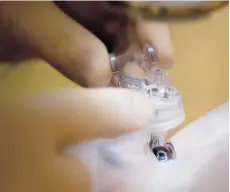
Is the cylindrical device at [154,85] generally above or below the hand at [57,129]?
above

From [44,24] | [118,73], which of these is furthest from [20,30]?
[118,73]

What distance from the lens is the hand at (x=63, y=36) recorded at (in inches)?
25.4

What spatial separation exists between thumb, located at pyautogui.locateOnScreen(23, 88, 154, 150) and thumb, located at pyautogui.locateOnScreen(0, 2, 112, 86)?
0.02 meters

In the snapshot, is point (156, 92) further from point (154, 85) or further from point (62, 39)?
point (62, 39)

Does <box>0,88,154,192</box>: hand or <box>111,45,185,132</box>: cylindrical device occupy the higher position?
<box>111,45,185,132</box>: cylindrical device

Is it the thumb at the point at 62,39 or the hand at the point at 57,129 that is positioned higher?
the thumb at the point at 62,39

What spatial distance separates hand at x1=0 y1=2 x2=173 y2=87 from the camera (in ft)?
2.11

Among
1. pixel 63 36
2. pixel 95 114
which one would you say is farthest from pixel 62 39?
pixel 95 114

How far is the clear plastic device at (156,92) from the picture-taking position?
66 centimetres

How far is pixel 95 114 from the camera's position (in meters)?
0.65

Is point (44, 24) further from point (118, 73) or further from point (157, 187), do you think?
point (157, 187)

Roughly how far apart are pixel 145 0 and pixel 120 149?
21 centimetres

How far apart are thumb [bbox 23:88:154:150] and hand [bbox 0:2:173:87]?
0.9 inches

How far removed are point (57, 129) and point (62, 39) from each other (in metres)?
0.13
